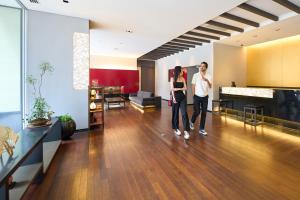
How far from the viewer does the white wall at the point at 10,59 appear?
325 centimetres

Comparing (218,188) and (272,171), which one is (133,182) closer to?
(218,188)

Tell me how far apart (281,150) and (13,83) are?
5542 mm

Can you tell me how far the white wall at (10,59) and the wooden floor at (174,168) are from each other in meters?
1.52

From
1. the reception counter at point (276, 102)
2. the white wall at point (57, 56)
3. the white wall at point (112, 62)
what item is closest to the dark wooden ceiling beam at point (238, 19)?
the reception counter at point (276, 102)

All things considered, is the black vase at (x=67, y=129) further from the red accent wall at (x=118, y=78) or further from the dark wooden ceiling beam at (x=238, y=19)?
the red accent wall at (x=118, y=78)

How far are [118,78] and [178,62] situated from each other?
399cm

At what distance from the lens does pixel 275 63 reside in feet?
21.5

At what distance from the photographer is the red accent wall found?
10.2m

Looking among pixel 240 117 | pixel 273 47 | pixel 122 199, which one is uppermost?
pixel 273 47

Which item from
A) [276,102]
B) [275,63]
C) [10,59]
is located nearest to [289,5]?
[276,102]

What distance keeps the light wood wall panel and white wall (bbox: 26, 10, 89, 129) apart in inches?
276

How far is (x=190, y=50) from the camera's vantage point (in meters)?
8.09

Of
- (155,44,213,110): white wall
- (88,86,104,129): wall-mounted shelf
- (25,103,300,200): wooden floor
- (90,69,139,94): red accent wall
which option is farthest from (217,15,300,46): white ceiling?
(90,69,139,94): red accent wall

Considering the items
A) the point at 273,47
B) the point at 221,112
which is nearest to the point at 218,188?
the point at 221,112
